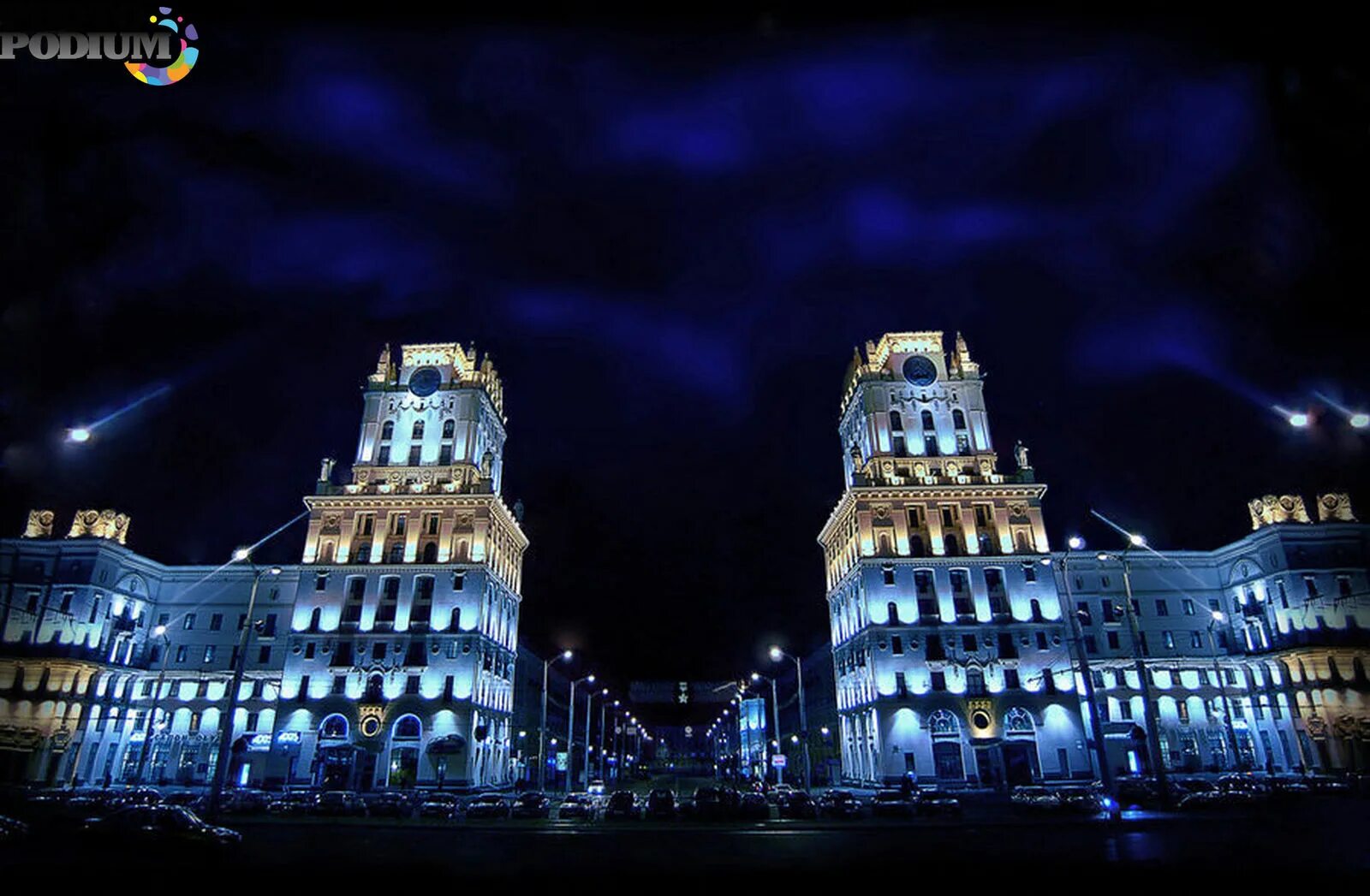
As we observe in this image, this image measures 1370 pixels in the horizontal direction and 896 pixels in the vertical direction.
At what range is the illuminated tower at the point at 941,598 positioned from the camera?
236 feet

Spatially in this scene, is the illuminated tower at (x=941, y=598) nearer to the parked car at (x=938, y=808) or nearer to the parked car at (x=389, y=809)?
the parked car at (x=938, y=808)

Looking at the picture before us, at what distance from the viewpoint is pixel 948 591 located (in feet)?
254

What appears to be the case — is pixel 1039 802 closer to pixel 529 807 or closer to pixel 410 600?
pixel 529 807

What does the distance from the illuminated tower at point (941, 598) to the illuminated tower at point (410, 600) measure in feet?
123

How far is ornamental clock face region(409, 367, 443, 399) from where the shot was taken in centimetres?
8794

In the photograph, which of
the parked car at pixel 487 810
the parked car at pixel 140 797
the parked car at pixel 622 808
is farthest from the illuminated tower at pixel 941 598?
the parked car at pixel 140 797

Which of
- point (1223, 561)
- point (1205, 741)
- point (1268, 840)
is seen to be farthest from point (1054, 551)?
point (1268, 840)

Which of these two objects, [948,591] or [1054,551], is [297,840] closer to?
[948,591]

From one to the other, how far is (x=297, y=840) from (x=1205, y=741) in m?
78.2

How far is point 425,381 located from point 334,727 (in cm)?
3685

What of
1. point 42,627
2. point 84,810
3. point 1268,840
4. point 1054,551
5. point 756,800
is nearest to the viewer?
point 1268,840

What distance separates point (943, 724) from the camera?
72938 millimetres

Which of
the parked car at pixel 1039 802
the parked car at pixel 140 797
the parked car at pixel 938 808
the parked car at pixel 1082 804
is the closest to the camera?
the parked car at pixel 1082 804

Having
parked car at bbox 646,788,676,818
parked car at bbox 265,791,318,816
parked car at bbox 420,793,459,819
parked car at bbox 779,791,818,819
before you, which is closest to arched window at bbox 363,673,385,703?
parked car at bbox 265,791,318,816
